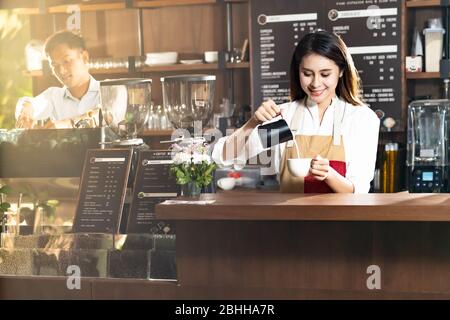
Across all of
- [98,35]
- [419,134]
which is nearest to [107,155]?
[419,134]

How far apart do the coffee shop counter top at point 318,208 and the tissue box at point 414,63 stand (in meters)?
2.54

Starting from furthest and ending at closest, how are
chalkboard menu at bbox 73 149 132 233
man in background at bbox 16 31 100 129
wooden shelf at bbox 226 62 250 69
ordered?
1. man in background at bbox 16 31 100 129
2. wooden shelf at bbox 226 62 250 69
3. chalkboard menu at bbox 73 149 132 233

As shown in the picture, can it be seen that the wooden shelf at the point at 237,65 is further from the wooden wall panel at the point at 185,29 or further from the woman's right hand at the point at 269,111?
the woman's right hand at the point at 269,111

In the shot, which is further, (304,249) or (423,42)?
(423,42)

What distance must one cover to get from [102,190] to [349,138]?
1012 millimetres

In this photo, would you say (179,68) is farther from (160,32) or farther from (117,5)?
(117,5)

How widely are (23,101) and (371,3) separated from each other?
8.58 feet

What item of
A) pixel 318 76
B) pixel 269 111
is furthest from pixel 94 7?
pixel 269 111

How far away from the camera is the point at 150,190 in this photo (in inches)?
100

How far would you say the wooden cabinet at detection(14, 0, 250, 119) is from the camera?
203 inches

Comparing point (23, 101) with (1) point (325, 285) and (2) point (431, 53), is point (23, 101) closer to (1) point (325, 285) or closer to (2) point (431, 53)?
(2) point (431, 53)

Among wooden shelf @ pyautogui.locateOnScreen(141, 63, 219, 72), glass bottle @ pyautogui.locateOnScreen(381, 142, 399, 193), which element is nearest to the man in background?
wooden shelf @ pyautogui.locateOnScreen(141, 63, 219, 72)

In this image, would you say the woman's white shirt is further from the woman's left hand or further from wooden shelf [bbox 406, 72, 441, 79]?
wooden shelf [bbox 406, 72, 441, 79]

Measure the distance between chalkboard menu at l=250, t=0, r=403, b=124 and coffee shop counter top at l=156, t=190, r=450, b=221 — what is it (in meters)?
2.54
